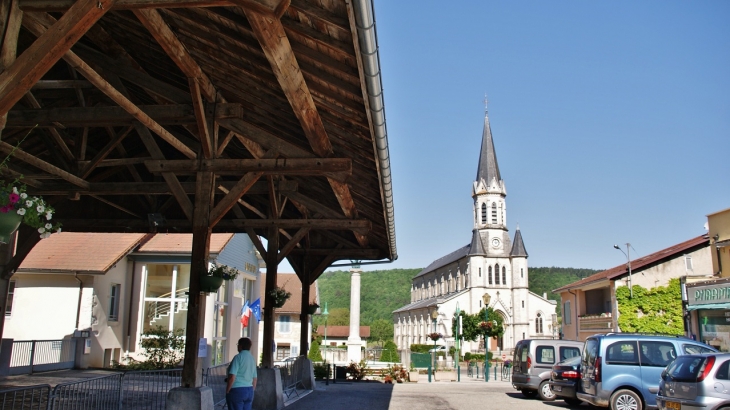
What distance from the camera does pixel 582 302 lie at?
38.5 m

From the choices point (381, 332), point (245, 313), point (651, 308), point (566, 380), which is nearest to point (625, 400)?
point (566, 380)

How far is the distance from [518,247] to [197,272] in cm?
7958

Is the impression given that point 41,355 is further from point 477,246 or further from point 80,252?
point 477,246

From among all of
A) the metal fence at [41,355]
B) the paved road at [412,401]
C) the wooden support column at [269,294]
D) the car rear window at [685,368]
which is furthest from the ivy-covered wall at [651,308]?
the metal fence at [41,355]

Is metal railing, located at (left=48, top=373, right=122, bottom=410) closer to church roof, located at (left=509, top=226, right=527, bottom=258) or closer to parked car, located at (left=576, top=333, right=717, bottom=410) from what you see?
parked car, located at (left=576, top=333, right=717, bottom=410)

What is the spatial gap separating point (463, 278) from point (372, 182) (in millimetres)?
82387

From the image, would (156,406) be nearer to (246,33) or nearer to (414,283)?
(246,33)

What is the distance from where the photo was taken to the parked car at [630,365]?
12.6 m

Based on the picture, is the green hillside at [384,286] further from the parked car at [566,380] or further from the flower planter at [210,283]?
the flower planter at [210,283]

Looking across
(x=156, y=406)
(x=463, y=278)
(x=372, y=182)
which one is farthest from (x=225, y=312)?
(x=463, y=278)

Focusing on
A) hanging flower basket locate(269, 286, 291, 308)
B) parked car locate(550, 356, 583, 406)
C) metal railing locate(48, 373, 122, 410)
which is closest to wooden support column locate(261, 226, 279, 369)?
hanging flower basket locate(269, 286, 291, 308)

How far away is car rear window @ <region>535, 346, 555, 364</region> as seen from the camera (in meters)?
18.0

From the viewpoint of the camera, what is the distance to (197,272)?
29.7 feet

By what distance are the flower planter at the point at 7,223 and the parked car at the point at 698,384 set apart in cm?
920
